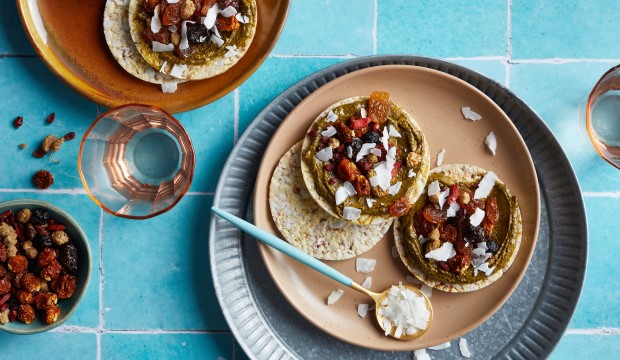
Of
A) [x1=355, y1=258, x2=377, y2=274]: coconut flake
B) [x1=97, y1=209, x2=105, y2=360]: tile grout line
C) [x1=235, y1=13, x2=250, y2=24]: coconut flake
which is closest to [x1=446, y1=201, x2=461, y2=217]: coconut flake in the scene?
[x1=355, y1=258, x2=377, y2=274]: coconut flake

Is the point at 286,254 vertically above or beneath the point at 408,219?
beneath

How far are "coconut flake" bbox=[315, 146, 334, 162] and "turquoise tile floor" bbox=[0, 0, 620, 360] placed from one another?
0.42 metres

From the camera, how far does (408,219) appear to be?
8.48 feet

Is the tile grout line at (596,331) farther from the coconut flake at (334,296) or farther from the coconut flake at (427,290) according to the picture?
the coconut flake at (334,296)

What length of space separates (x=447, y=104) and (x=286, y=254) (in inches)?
36.8

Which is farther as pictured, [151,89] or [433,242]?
[151,89]

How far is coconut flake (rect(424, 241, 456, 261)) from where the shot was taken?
253cm

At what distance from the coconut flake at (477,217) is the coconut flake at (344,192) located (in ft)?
1.58

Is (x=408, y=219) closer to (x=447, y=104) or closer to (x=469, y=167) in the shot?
(x=469, y=167)

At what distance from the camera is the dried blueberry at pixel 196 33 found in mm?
2566

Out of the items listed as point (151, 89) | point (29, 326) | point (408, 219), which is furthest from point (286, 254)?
point (29, 326)

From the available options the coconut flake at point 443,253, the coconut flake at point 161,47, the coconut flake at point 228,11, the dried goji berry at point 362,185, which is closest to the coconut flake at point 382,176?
the dried goji berry at point 362,185

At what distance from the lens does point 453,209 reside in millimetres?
2545

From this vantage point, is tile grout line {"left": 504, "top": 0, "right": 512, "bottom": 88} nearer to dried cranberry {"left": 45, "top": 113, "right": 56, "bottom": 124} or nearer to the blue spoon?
the blue spoon
